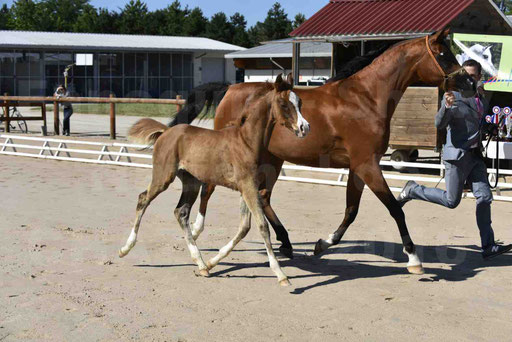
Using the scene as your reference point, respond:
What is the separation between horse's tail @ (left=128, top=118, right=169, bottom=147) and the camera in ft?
23.1

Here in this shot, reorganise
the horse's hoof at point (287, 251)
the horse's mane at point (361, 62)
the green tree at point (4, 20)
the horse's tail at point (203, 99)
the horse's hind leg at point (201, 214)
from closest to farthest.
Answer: the horse's hoof at point (287, 251) → the horse's hind leg at point (201, 214) → the horse's mane at point (361, 62) → the horse's tail at point (203, 99) → the green tree at point (4, 20)

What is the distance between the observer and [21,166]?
591 inches

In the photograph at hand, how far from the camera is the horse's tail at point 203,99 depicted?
8.31 meters

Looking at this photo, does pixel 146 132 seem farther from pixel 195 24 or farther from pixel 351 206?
pixel 195 24

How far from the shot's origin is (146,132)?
7.07m

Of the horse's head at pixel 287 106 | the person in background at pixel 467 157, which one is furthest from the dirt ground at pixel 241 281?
the horse's head at pixel 287 106

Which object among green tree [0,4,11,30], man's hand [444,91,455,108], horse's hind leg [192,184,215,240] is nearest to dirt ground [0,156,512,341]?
horse's hind leg [192,184,215,240]

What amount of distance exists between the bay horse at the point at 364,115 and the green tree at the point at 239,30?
61.1 metres

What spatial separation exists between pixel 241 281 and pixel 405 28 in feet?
31.4

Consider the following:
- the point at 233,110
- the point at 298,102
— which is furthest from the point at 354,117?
the point at 233,110

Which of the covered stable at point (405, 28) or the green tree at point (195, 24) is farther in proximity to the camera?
the green tree at point (195, 24)

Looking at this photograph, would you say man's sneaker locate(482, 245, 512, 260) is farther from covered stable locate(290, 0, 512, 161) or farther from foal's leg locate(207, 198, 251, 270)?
covered stable locate(290, 0, 512, 161)

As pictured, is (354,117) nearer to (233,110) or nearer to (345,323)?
(233,110)

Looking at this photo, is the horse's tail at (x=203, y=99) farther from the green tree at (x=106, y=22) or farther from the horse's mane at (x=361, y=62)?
the green tree at (x=106, y=22)
